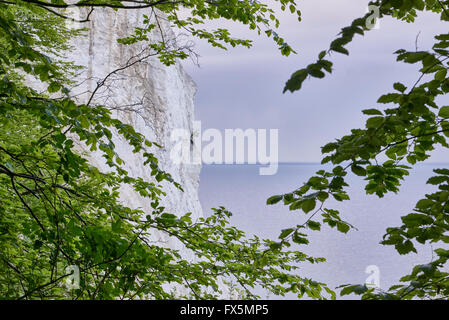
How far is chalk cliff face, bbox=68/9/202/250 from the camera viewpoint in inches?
669

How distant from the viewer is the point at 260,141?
51406 mm

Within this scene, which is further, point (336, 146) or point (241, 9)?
point (241, 9)

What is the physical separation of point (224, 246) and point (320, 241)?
88.9 feet

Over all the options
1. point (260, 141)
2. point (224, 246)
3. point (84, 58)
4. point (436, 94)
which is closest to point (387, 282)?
point (84, 58)

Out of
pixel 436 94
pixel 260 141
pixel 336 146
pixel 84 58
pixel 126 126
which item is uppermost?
pixel 260 141

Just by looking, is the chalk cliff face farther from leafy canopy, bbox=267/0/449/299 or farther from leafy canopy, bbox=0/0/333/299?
leafy canopy, bbox=267/0/449/299

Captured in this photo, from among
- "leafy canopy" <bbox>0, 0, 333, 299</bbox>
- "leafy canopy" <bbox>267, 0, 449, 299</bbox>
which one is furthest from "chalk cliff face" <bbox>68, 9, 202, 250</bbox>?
"leafy canopy" <bbox>267, 0, 449, 299</bbox>

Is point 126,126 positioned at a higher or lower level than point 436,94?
higher

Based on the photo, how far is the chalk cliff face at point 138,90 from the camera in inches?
669

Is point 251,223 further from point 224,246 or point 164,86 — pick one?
point 224,246

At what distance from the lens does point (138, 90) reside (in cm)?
1991

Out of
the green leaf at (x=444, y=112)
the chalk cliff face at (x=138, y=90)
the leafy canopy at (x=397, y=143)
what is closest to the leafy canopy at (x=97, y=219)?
the leafy canopy at (x=397, y=143)
